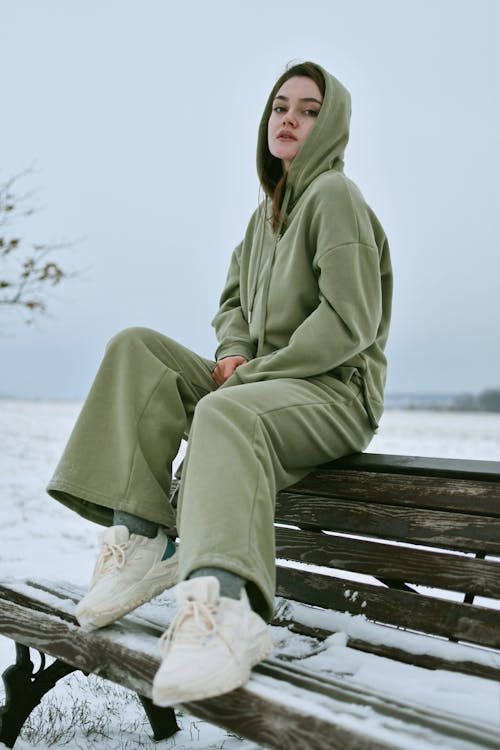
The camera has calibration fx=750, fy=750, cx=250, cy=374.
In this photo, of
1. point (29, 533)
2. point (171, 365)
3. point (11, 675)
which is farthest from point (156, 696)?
point (29, 533)

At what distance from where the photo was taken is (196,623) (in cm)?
148

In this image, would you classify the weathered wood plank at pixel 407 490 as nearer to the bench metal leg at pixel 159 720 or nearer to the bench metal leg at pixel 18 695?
the bench metal leg at pixel 159 720

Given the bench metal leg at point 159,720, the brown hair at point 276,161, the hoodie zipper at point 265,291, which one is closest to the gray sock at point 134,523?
the hoodie zipper at point 265,291

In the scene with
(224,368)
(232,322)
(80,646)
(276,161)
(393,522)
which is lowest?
(80,646)

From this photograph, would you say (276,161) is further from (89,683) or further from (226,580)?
(89,683)

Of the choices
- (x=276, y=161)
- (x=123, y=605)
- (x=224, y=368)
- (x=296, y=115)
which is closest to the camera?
(x=123, y=605)

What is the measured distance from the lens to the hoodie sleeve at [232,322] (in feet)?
8.47

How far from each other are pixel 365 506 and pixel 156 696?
93 centimetres

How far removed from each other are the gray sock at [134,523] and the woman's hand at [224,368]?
57cm

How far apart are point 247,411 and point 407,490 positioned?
1.95 ft

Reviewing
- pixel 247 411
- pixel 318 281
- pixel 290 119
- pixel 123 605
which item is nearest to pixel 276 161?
pixel 290 119

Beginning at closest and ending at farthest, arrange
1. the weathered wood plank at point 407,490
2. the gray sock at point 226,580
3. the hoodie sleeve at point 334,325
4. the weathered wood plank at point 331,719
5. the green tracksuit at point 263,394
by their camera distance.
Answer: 1. the weathered wood plank at point 331,719
2. the gray sock at point 226,580
3. the green tracksuit at point 263,394
4. the weathered wood plank at point 407,490
5. the hoodie sleeve at point 334,325

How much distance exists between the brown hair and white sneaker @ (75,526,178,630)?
45.6 inches

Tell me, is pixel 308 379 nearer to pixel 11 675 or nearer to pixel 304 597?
pixel 304 597
